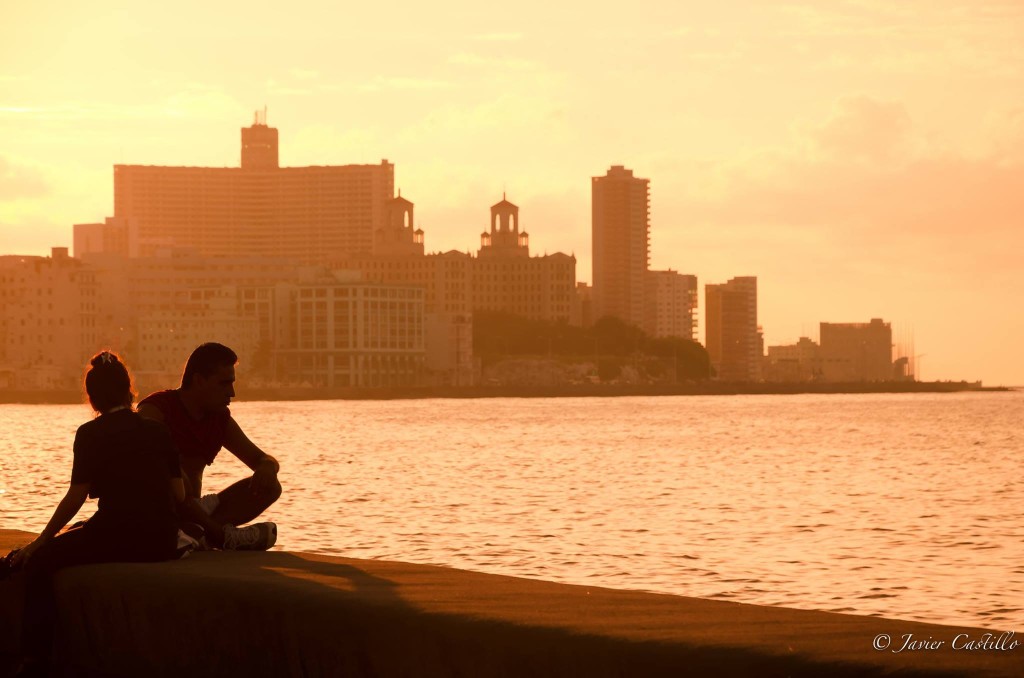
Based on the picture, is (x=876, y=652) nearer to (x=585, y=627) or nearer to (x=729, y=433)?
(x=585, y=627)

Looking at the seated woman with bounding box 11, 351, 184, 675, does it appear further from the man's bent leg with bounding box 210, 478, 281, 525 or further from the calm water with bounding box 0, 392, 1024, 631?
the calm water with bounding box 0, 392, 1024, 631

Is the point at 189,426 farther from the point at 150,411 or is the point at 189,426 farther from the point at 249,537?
the point at 249,537

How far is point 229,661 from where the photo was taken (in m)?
9.30

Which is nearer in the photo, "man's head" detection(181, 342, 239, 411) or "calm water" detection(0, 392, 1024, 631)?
"man's head" detection(181, 342, 239, 411)

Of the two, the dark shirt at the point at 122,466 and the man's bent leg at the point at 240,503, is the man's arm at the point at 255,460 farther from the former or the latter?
the dark shirt at the point at 122,466

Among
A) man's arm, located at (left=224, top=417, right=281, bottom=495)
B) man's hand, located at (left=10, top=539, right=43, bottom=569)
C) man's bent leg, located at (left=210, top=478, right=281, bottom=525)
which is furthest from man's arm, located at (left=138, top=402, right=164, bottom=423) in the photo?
man's hand, located at (left=10, top=539, right=43, bottom=569)

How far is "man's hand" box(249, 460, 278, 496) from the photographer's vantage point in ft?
38.0

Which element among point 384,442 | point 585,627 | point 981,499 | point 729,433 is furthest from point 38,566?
point 729,433

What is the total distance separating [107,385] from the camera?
10289 millimetres

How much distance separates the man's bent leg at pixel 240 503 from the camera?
11.8 m

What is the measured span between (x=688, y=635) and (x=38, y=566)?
4.43 meters

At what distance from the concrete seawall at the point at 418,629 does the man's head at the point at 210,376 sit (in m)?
1.10

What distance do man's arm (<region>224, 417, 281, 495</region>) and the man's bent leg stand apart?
0.27 ft

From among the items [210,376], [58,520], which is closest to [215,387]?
[210,376]
